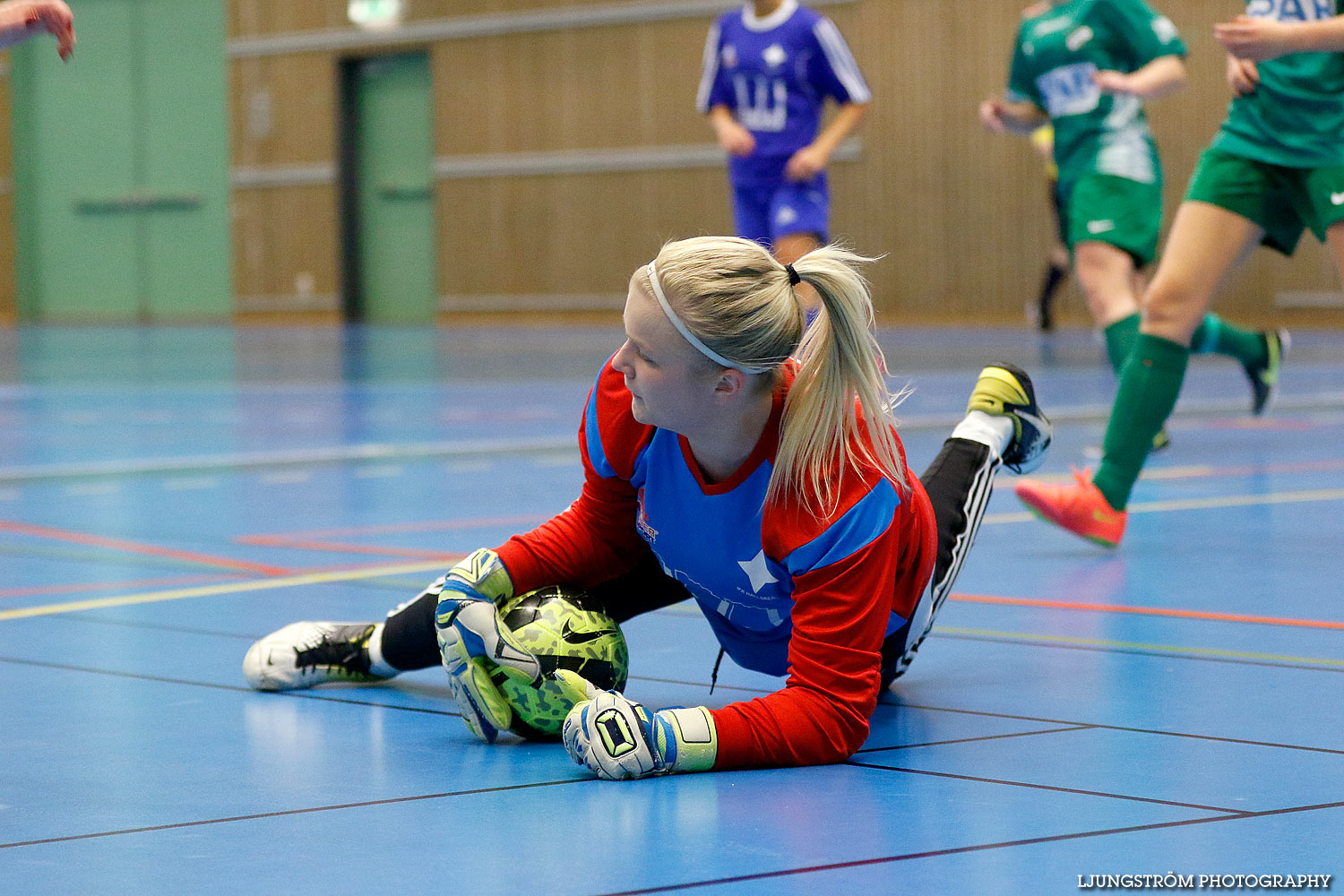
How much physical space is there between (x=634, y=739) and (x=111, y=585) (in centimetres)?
195

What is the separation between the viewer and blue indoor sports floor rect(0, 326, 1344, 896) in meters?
1.88

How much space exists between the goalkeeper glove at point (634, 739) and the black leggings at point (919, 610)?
0.38m

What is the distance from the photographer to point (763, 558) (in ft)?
7.86

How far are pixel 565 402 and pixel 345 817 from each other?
7.00m

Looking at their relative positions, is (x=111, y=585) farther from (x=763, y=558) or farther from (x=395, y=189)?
(x=395, y=189)

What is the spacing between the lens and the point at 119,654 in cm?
310

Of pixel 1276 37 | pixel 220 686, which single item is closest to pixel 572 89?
pixel 1276 37

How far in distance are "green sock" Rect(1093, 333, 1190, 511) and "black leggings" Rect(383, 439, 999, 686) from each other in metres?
1.34

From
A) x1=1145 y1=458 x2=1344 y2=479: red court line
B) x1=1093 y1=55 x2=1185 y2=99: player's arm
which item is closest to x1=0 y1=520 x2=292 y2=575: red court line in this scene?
x1=1093 y1=55 x2=1185 y2=99: player's arm

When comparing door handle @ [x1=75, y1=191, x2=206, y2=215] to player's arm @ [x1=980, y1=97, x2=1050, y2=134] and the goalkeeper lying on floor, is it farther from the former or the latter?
the goalkeeper lying on floor

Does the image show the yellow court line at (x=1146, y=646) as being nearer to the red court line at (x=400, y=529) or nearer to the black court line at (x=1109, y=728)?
the black court line at (x=1109, y=728)

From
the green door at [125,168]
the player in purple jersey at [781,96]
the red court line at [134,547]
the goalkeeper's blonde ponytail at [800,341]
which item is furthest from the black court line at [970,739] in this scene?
the green door at [125,168]

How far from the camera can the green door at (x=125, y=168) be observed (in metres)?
24.0

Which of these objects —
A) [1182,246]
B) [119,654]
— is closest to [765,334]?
[119,654]
